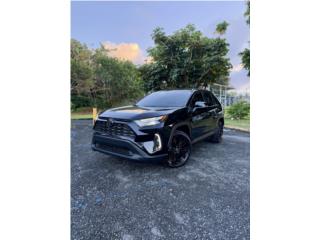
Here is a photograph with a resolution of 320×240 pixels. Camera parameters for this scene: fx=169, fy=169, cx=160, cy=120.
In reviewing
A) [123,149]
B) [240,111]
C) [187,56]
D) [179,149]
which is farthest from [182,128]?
[187,56]

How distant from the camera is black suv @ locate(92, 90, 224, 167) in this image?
263 cm

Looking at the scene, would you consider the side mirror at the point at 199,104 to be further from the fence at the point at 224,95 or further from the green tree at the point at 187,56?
the fence at the point at 224,95

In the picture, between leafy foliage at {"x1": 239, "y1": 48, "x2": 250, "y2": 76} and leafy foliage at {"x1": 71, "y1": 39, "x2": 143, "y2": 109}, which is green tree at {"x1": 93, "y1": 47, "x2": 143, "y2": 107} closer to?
leafy foliage at {"x1": 71, "y1": 39, "x2": 143, "y2": 109}

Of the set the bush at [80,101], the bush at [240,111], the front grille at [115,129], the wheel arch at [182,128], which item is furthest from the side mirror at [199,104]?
the bush at [80,101]

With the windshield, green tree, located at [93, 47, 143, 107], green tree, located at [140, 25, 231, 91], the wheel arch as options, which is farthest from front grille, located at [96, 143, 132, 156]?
green tree, located at [93, 47, 143, 107]

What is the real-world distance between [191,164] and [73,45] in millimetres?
15752

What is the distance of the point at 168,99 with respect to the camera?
362cm

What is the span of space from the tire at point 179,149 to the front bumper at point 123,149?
13.1 inches

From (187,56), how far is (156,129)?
995 centimetres

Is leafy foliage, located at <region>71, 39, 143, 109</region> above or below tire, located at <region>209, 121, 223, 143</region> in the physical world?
above

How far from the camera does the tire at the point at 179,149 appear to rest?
3.05 meters

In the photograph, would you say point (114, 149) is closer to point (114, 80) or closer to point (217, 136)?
point (217, 136)

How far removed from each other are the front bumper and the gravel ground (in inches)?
15.1
